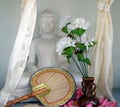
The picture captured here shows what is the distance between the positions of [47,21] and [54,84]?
666mm

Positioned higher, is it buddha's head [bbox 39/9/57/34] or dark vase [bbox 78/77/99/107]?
buddha's head [bbox 39/9/57/34]

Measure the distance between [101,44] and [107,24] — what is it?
0.18 m

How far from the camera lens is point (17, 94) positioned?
2.36 meters

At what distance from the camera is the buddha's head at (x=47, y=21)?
2.60 metres

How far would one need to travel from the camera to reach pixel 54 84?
228 cm

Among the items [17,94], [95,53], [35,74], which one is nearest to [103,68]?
[95,53]

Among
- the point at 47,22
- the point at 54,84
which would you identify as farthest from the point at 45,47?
the point at 54,84

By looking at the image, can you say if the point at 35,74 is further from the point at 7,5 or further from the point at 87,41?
the point at 7,5

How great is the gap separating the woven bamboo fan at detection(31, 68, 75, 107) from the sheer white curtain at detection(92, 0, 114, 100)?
10.2 inches

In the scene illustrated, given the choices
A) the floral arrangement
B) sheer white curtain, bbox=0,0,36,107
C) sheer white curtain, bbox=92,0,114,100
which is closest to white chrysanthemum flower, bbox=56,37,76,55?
the floral arrangement

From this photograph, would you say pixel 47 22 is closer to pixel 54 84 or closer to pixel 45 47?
pixel 45 47

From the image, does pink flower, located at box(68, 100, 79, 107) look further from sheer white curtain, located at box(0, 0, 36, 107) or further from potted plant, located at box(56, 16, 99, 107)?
sheer white curtain, located at box(0, 0, 36, 107)

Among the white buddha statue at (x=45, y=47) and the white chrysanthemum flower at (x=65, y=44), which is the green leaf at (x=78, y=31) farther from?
the white buddha statue at (x=45, y=47)

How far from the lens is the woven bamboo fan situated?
7.25ft
